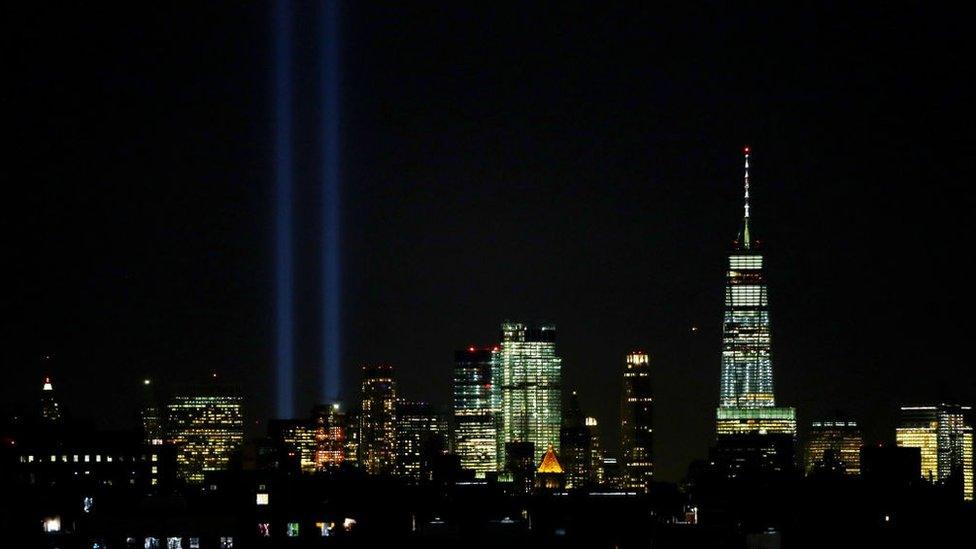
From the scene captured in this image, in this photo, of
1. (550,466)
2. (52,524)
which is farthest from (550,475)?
(52,524)

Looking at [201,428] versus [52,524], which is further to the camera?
[201,428]

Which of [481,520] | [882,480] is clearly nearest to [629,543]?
[481,520]

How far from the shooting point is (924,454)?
614 feet

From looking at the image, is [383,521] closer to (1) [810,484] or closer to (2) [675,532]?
(2) [675,532]

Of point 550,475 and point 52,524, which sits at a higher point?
point 52,524

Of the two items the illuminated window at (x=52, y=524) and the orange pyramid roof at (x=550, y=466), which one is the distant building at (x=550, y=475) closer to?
the orange pyramid roof at (x=550, y=466)

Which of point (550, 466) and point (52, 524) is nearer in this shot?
point (52, 524)

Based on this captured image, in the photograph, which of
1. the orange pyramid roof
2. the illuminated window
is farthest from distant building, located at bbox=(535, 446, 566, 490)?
the illuminated window

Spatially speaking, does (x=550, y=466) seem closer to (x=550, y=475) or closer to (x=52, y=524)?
(x=550, y=475)

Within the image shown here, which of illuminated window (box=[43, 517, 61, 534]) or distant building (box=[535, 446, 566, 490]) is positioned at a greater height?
illuminated window (box=[43, 517, 61, 534])

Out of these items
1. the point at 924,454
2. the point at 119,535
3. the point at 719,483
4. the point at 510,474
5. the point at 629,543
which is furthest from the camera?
the point at 924,454

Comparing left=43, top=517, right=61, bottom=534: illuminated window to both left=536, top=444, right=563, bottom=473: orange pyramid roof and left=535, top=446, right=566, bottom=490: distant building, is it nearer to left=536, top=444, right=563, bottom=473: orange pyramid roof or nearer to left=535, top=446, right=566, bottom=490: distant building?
left=535, top=446, right=566, bottom=490: distant building

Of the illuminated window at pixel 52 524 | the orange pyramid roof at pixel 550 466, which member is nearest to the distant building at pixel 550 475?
the orange pyramid roof at pixel 550 466

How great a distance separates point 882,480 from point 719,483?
120 feet
